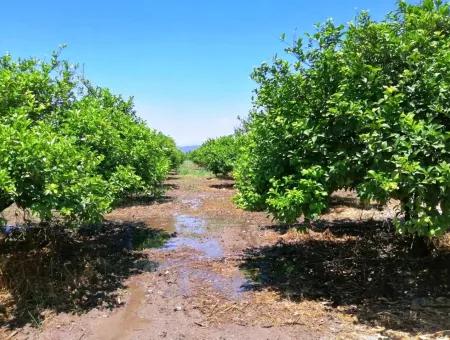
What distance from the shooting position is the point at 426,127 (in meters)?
6.00

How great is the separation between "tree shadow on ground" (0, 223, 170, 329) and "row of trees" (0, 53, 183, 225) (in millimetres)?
1047

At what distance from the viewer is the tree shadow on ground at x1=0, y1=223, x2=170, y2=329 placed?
7457 mm

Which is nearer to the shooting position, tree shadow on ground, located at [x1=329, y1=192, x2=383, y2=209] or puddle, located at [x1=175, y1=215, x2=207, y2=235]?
puddle, located at [x1=175, y1=215, x2=207, y2=235]

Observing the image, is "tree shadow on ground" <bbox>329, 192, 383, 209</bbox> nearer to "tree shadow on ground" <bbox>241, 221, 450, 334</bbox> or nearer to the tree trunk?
"tree shadow on ground" <bbox>241, 221, 450, 334</bbox>

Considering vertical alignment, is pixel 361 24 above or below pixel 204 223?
above

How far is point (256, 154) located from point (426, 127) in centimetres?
329

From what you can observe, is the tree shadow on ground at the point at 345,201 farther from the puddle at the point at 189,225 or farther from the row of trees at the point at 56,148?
the row of trees at the point at 56,148

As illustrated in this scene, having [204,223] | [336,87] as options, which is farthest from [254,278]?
[204,223]

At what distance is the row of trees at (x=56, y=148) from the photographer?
21.2 ft

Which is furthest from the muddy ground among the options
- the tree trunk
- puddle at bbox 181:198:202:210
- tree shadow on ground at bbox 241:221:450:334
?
puddle at bbox 181:198:202:210

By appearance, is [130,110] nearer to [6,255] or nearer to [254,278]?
[6,255]

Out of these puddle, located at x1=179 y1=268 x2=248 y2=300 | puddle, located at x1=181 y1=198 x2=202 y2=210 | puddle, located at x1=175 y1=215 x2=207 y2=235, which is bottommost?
puddle, located at x1=179 y1=268 x2=248 y2=300

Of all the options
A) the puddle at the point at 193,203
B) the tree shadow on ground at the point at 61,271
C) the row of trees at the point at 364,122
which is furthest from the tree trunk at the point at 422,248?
the puddle at the point at 193,203

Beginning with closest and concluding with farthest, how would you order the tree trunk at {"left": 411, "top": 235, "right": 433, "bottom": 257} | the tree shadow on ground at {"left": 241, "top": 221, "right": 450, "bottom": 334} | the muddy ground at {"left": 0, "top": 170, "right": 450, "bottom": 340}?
the muddy ground at {"left": 0, "top": 170, "right": 450, "bottom": 340}, the tree shadow on ground at {"left": 241, "top": 221, "right": 450, "bottom": 334}, the tree trunk at {"left": 411, "top": 235, "right": 433, "bottom": 257}
